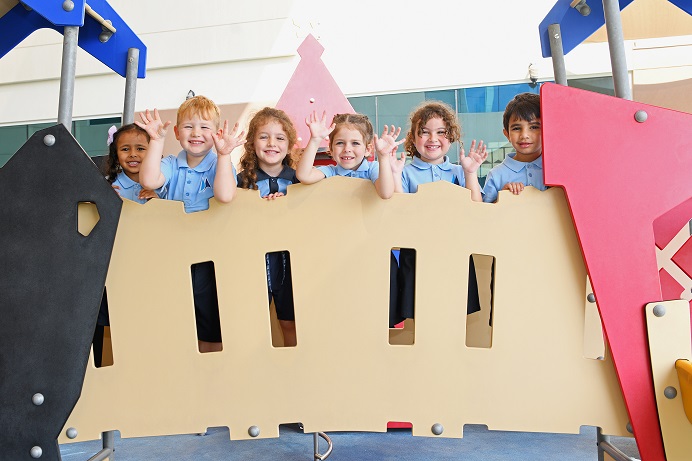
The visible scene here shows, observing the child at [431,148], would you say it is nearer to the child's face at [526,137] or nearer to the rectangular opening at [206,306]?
the child's face at [526,137]

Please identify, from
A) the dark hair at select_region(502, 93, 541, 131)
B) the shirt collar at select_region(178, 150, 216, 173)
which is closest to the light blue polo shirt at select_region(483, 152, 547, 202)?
the dark hair at select_region(502, 93, 541, 131)


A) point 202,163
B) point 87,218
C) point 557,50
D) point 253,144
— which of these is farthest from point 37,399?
point 557,50

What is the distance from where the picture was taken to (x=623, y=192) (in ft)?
3.92

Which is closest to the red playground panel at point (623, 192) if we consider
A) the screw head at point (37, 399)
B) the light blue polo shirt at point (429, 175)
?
the light blue polo shirt at point (429, 175)

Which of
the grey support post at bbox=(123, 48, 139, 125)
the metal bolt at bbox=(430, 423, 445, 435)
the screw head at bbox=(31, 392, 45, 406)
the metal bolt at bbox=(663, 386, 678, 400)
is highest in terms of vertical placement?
the grey support post at bbox=(123, 48, 139, 125)

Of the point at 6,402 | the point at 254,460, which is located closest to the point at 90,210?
the point at 6,402

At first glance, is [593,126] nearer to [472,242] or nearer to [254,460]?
[472,242]

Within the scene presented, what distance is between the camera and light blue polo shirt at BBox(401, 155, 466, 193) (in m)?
1.76

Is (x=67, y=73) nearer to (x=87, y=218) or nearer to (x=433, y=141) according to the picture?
(x=87, y=218)

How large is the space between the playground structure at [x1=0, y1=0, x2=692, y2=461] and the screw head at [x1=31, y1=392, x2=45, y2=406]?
0.5 inches

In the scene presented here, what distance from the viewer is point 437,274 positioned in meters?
1.27

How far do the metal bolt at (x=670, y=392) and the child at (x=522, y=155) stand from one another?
1.94ft

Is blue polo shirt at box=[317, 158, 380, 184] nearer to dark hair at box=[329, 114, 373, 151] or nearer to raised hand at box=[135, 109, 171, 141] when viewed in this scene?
dark hair at box=[329, 114, 373, 151]

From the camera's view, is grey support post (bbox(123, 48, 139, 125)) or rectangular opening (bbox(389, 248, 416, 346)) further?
grey support post (bbox(123, 48, 139, 125))
